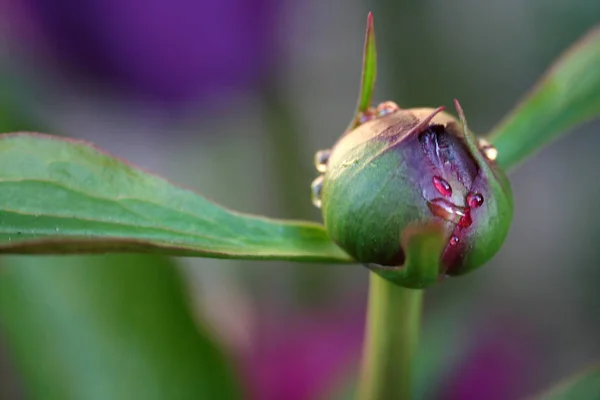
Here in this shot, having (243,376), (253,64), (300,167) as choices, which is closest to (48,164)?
(243,376)

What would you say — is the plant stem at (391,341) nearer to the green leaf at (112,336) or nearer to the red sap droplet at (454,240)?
the red sap droplet at (454,240)

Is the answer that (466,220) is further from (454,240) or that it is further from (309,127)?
(309,127)

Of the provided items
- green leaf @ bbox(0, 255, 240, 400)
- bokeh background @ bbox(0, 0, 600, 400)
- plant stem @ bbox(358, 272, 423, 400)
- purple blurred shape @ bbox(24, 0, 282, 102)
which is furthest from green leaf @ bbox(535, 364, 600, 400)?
purple blurred shape @ bbox(24, 0, 282, 102)

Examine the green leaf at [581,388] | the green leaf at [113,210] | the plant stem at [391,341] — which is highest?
the green leaf at [113,210]

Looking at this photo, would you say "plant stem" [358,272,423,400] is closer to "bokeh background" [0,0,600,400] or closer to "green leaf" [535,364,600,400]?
"green leaf" [535,364,600,400]

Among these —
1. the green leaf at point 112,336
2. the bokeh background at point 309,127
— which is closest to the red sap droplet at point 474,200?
the green leaf at point 112,336
